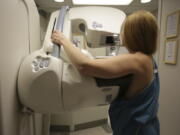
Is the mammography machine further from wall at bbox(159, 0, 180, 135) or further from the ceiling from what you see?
the ceiling

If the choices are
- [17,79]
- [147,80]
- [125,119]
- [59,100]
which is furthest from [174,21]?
[17,79]

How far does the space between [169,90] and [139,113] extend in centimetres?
80

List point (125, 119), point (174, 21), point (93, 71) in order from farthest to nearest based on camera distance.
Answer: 1. point (174, 21)
2. point (125, 119)
3. point (93, 71)

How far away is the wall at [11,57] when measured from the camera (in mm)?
657

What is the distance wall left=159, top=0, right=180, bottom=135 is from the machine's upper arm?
31.5 inches

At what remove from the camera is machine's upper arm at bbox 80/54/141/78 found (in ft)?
2.34

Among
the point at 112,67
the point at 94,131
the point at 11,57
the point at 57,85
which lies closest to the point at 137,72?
the point at 112,67

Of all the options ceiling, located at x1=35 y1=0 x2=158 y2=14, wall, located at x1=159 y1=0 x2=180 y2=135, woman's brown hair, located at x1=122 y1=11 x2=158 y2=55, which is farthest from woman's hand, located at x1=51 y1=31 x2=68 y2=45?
ceiling, located at x1=35 y1=0 x2=158 y2=14

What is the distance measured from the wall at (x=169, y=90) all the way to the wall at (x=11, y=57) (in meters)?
1.19

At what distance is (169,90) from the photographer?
146cm

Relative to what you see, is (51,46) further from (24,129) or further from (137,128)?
(137,128)

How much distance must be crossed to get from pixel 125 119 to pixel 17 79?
57 cm

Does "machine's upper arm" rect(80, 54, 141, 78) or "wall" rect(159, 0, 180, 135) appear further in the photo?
"wall" rect(159, 0, 180, 135)

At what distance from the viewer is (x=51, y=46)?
912 mm
